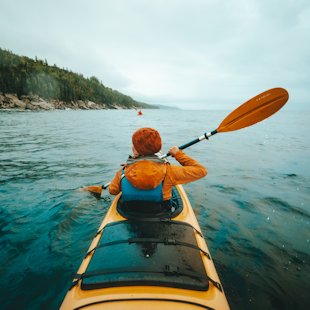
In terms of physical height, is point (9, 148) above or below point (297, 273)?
below

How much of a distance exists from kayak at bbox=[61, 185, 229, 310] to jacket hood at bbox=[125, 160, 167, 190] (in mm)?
427

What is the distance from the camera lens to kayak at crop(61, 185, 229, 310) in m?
1.83

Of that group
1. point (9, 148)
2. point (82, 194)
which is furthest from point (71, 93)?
point (82, 194)

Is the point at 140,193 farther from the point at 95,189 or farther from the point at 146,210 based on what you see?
the point at 95,189

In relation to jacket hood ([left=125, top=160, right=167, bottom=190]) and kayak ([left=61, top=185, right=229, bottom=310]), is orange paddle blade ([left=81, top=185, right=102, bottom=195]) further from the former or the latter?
jacket hood ([left=125, top=160, right=167, bottom=190])

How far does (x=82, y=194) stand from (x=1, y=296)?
3.37 metres

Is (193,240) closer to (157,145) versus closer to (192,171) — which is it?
(192,171)

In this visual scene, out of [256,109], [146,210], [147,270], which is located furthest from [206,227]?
[147,270]

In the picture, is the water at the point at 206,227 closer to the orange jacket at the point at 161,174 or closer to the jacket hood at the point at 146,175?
the orange jacket at the point at 161,174

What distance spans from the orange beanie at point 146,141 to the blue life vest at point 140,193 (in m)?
0.43

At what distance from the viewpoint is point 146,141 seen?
274 cm

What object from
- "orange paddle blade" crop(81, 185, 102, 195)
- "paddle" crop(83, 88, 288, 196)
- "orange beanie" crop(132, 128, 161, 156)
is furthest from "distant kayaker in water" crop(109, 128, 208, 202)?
"orange paddle blade" crop(81, 185, 102, 195)

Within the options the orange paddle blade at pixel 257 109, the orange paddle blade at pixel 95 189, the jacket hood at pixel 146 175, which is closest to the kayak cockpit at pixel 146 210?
the jacket hood at pixel 146 175

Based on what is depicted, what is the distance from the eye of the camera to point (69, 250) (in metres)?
4.05
